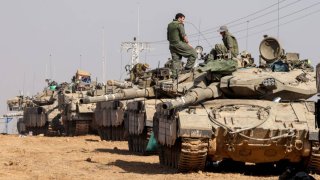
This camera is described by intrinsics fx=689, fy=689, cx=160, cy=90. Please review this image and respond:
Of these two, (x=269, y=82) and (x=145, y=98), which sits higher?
(x=269, y=82)

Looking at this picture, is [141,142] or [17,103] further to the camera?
[17,103]

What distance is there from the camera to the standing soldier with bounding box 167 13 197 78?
19.3m

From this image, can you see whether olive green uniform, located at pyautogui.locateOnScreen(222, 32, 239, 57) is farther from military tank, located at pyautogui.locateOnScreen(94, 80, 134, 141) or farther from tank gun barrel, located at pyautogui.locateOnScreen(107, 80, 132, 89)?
military tank, located at pyautogui.locateOnScreen(94, 80, 134, 141)

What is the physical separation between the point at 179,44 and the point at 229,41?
184 cm

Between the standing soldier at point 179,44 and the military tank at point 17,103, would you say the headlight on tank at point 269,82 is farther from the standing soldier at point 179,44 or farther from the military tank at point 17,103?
the military tank at point 17,103

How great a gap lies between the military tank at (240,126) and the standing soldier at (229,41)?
8.75 feet

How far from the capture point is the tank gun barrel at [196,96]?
13811mm

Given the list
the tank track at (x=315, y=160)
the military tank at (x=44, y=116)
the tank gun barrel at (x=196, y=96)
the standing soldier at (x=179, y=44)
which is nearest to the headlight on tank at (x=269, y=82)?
the tank gun barrel at (x=196, y=96)

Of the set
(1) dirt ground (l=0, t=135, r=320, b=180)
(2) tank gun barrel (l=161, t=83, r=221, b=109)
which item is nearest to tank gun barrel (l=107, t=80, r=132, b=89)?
(1) dirt ground (l=0, t=135, r=320, b=180)

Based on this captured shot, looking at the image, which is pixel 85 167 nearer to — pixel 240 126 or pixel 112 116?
pixel 240 126

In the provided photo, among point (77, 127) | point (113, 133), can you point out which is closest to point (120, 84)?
point (113, 133)

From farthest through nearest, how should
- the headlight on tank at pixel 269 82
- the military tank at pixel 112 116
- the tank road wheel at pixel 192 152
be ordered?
1. the military tank at pixel 112 116
2. the headlight on tank at pixel 269 82
3. the tank road wheel at pixel 192 152

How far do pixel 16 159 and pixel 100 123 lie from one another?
11.4m

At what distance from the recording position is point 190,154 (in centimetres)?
1363
